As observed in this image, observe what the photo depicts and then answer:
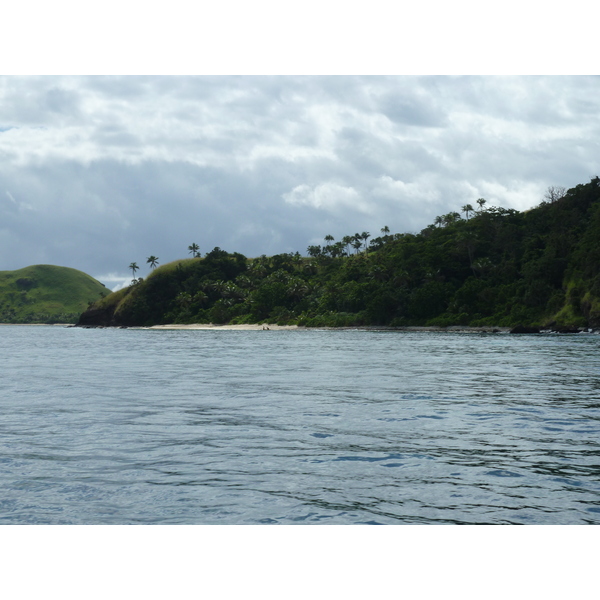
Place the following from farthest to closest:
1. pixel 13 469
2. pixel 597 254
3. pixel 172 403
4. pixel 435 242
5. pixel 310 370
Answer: pixel 435 242 < pixel 597 254 < pixel 310 370 < pixel 172 403 < pixel 13 469

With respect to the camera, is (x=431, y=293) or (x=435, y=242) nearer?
(x=431, y=293)

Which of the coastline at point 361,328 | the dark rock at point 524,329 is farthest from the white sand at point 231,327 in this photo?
the dark rock at point 524,329

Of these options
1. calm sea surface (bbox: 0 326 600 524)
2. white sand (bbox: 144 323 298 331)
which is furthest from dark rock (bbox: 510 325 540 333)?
calm sea surface (bbox: 0 326 600 524)

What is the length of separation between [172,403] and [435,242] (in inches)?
5605

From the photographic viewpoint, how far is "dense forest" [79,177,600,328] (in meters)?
108

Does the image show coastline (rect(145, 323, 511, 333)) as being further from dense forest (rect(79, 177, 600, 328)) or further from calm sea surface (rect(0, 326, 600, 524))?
calm sea surface (rect(0, 326, 600, 524))

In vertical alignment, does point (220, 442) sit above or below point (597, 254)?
below

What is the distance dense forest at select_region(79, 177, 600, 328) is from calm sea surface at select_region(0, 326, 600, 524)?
269ft

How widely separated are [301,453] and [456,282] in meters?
130

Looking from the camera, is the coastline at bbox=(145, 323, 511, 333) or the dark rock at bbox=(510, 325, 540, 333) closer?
the dark rock at bbox=(510, 325, 540, 333)
